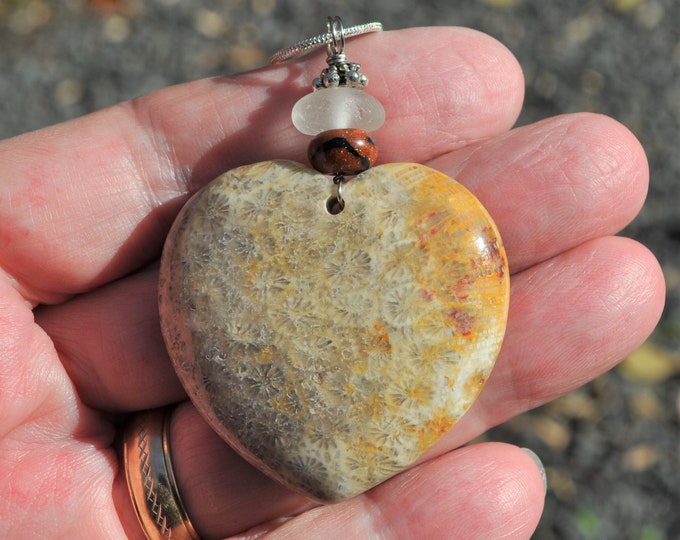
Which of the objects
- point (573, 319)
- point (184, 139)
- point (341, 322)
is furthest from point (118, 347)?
point (573, 319)

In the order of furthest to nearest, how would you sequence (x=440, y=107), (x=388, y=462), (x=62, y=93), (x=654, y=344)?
(x=62, y=93), (x=654, y=344), (x=440, y=107), (x=388, y=462)

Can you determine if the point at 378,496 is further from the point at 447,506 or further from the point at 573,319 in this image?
the point at 573,319

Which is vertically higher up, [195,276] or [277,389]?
[195,276]

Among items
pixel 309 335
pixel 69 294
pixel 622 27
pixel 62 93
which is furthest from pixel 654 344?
pixel 62 93

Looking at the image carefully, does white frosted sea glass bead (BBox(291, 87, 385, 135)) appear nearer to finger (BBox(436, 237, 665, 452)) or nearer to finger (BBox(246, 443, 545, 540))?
finger (BBox(436, 237, 665, 452))

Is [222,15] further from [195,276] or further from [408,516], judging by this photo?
[408,516]

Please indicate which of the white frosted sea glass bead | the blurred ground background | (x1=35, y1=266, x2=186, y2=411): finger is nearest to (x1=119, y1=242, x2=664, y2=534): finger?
(x1=35, y1=266, x2=186, y2=411): finger
